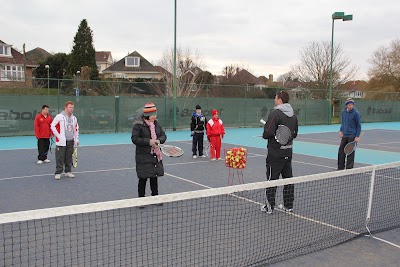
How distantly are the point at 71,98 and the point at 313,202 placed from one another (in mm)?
16118

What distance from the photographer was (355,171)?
5.43 metres

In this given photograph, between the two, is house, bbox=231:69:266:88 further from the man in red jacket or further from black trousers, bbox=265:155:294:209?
black trousers, bbox=265:155:294:209

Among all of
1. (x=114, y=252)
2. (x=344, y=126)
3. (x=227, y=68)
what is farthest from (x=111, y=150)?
(x=227, y=68)

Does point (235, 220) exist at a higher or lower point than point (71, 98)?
lower

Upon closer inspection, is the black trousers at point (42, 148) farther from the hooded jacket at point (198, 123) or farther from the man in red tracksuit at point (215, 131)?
the man in red tracksuit at point (215, 131)

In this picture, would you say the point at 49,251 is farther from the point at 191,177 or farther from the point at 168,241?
the point at 191,177

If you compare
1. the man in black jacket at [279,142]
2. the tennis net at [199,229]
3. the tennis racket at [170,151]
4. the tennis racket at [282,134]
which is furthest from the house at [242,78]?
the tennis racket at [282,134]

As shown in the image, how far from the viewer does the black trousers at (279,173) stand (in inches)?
241

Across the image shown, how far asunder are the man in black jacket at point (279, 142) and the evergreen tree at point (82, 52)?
162 feet

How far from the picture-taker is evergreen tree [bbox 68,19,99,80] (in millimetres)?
53312

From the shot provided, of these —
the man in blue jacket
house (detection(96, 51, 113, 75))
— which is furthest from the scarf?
house (detection(96, 51, 113, 75))

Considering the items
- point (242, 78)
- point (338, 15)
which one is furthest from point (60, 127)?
point (242, 78)

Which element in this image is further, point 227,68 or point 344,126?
point 227,68

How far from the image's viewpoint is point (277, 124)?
5.96 m
